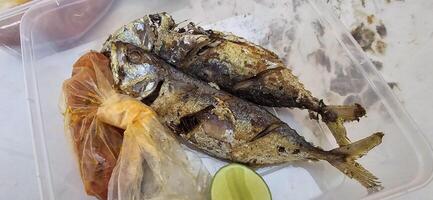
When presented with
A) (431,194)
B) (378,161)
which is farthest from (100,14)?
(431,194)

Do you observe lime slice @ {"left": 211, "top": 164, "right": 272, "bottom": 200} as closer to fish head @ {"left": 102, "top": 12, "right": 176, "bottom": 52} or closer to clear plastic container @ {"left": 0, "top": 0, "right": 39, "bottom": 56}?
fish head @ {"left": 102, "top": 12, "right": 176, "bottom": 52}

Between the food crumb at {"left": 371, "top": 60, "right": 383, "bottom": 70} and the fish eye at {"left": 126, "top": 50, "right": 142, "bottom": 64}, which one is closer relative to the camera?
the fish eye at {"left": 126, "top": 50, "right": 142, "bottom": 64}

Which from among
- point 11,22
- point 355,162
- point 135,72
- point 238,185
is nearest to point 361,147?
point 355,162

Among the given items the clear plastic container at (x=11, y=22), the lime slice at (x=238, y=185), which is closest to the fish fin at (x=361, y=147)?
the lime slice at (x=238, y=185)

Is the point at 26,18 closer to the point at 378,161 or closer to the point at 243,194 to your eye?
the point at 243,194

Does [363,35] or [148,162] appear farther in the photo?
[363,35]

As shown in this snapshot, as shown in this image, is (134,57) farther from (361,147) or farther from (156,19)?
(361,147)

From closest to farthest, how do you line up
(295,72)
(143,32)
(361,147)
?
(361,147) → (143,32) → (295,72)

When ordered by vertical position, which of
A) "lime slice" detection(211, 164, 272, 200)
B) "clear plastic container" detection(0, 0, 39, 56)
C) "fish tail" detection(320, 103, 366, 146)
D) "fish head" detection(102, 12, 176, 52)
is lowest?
"lime slice" detection(211, 164, 272, 200)

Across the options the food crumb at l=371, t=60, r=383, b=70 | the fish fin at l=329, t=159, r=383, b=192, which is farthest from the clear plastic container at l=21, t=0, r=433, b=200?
the food crumb at l=371, t=60, r=383, b=70
